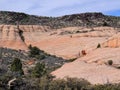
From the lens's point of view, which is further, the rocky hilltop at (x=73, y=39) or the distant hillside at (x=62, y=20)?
the distant hillside at (x=62, y=20)

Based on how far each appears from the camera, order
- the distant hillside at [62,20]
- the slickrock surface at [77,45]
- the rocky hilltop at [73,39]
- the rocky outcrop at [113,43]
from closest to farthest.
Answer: the slickrock surface at [77,45]
the rocky hilltop at [73,39]
the rocky outcrop at [113,43]
the distant hillside at [62,20]

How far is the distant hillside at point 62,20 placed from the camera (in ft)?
520

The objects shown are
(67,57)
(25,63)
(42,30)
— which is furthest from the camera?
(42,30)

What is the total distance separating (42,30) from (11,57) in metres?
41.2

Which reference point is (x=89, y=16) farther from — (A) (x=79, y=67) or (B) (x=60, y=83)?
(B) (x=60, y=83)

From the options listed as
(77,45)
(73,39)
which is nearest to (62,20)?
(73,39)

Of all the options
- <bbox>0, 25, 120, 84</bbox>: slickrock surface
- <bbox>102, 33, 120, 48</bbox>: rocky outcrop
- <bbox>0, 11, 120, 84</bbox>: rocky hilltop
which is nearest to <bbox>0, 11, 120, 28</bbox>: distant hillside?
<bbox>0, 11, 120, 84</bbox>: rocky hilltop

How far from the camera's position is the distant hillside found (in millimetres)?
158500

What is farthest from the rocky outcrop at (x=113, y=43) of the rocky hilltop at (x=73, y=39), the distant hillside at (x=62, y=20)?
the distant hillside at (x=62, y=20)

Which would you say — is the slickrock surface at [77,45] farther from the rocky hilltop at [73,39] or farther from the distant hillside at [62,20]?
the distant hillside at [62,20]

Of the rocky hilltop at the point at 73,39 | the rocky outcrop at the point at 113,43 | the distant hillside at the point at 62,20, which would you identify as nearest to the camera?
the rocky hilltop at the point at 73,39

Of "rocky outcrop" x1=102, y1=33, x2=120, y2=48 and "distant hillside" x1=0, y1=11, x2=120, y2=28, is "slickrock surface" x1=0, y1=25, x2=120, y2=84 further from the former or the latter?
"distant hillside" x1=0, y1=11, x2=120, y2=28

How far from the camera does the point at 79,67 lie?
70.7 meters

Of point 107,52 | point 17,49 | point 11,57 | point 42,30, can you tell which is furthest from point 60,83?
point 42,30
